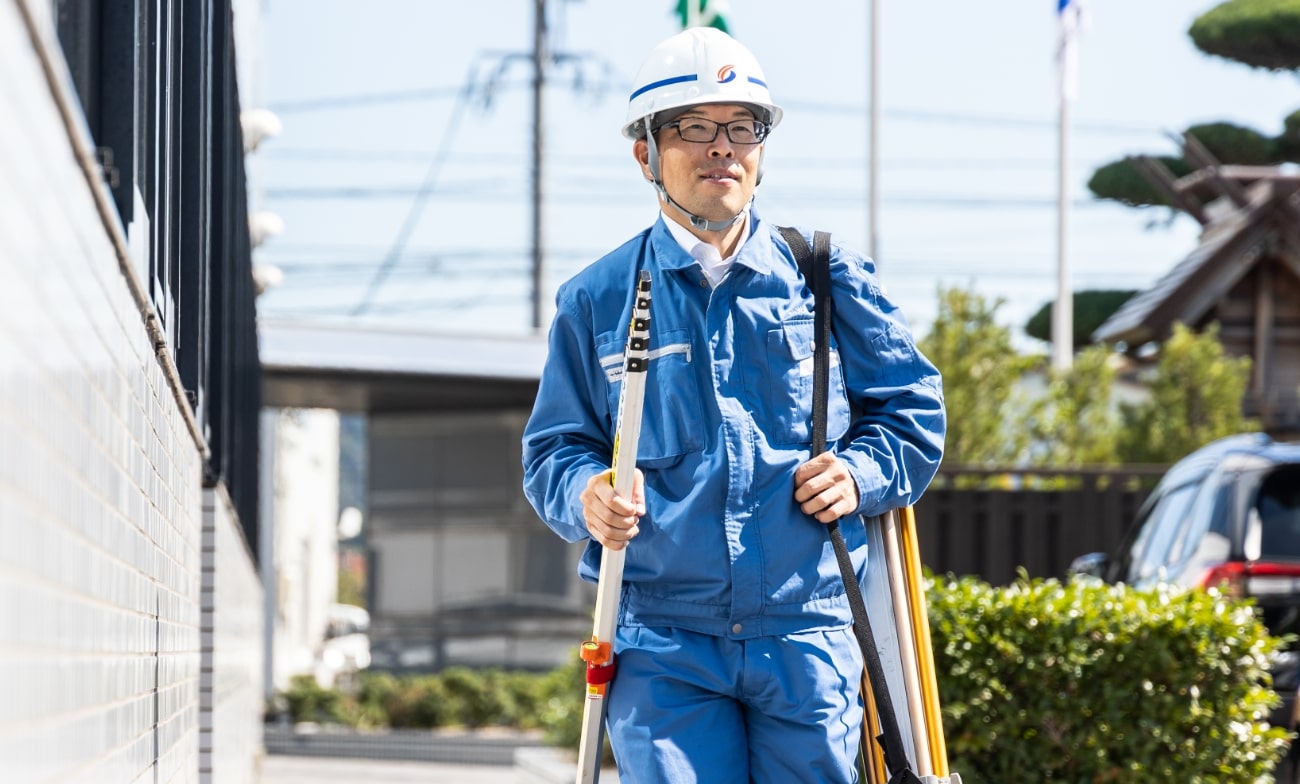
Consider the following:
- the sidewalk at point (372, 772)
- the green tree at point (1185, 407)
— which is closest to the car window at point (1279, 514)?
the sidewalk at point (372, 772)

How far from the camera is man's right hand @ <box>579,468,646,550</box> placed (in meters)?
3.20

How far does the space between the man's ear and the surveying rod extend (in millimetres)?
396

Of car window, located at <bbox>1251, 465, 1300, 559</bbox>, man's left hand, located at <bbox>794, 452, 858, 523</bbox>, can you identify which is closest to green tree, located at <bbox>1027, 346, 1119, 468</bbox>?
car window, located at <bbox>1251, 465, 1300, 559</bbox>

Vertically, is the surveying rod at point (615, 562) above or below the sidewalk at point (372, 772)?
above

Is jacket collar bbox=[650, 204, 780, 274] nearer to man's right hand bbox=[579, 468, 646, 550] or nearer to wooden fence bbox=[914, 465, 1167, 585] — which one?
man's right hand bbox=[579, 468, 646, 550]

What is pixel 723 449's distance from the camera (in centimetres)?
335

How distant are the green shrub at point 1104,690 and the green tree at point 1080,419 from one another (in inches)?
439

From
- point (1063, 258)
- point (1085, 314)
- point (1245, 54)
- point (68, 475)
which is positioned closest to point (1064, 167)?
point (1063, 258)

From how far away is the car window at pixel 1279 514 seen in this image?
22.9 feet

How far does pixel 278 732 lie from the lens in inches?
738

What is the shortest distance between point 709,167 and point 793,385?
0.46 meters

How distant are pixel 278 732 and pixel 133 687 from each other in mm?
16536

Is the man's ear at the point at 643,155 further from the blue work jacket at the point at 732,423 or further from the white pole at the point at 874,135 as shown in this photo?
the white pole at the point at 874,135

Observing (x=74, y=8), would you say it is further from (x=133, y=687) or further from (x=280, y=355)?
(x=280, y=355)
